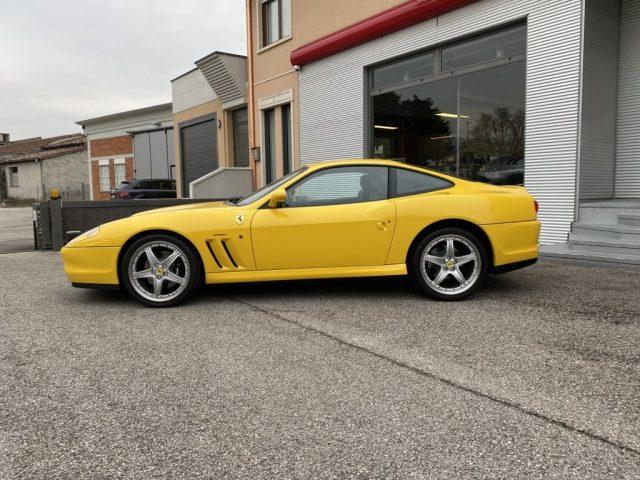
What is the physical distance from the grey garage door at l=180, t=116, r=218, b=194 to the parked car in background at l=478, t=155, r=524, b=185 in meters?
11.6

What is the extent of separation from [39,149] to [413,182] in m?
49.4

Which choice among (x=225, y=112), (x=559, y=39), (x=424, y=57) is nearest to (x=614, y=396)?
(x=559, y=39)

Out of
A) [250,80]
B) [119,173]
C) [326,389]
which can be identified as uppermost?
[250,80]

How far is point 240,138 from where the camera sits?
56.5ft

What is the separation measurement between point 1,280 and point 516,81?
26.3ft

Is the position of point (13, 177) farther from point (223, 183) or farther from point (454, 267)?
point (454, 267)

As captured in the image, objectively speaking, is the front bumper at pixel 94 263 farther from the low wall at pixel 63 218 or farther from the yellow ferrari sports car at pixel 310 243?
the low wall at pixel 63 218

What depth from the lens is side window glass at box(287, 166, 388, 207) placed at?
496 centimetres

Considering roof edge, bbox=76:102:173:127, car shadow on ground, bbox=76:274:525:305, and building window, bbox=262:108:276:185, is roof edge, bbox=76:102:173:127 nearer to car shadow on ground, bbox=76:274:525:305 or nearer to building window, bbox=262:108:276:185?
building window, bbox=262:108:276:185

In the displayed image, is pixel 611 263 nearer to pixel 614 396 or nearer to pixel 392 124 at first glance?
pixel 614 396

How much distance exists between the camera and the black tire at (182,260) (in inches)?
187

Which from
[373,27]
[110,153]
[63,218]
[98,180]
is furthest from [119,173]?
[373,27]

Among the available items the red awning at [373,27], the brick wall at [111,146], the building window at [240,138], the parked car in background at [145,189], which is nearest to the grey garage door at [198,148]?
the building window at [240,138]

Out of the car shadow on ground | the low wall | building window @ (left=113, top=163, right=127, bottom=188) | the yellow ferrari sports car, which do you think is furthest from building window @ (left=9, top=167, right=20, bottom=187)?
the yellow ferrari sports car
